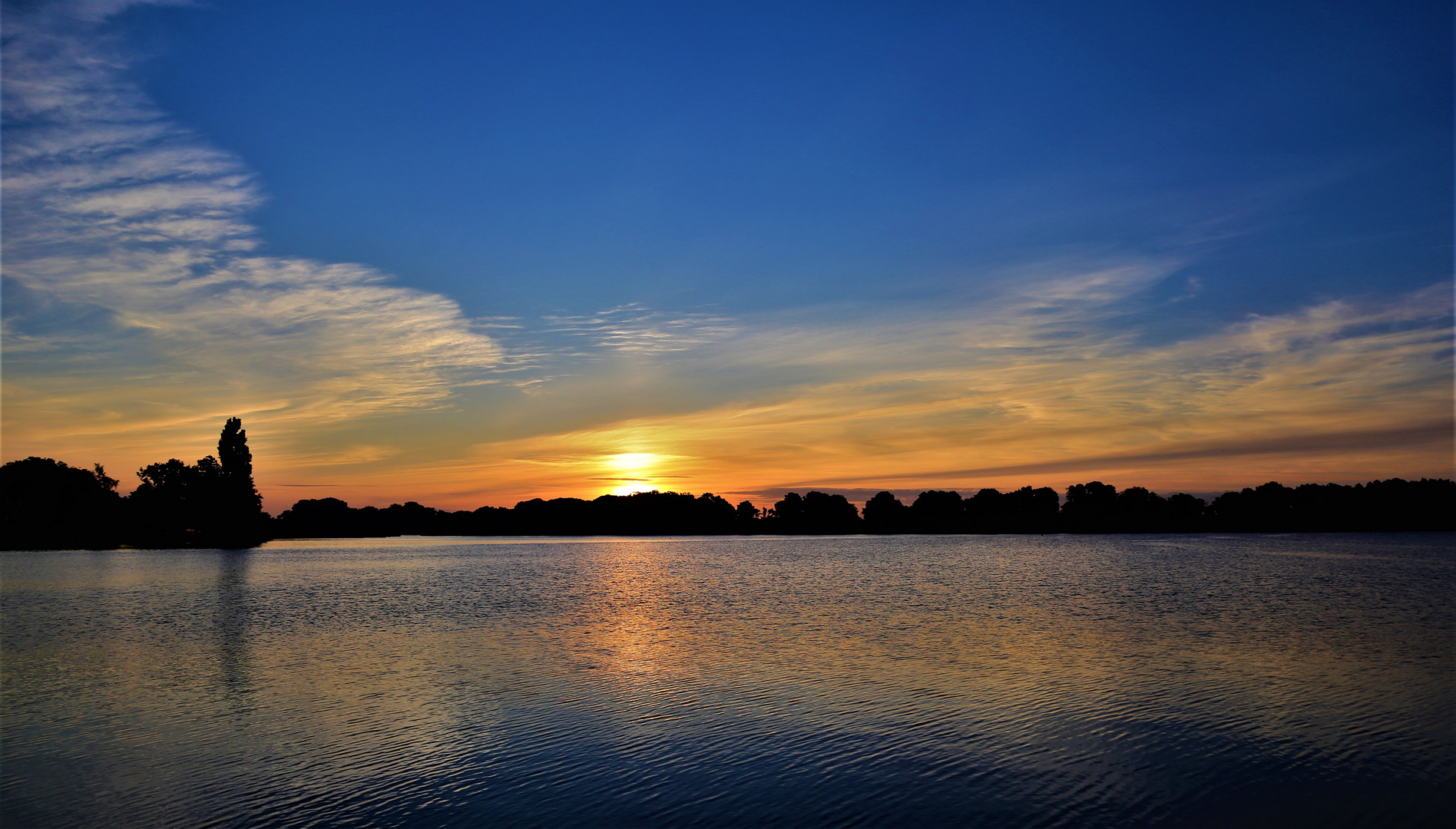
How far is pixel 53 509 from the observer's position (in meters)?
156

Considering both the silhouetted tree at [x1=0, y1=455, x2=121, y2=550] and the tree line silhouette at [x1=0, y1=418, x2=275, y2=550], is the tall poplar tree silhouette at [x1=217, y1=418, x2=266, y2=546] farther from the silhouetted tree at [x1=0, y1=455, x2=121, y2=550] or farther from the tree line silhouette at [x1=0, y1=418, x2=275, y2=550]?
the silhouetted tree at [x1=0, y1=455, x2=121, y2=550]

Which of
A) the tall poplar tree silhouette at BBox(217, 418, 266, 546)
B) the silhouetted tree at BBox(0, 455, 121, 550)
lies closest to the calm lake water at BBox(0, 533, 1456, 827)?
the tall poplar tree silhouette at BBox(217, 418, 266, 546)

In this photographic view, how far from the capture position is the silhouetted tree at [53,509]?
153375 millimetres

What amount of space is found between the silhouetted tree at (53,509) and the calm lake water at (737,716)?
466 feet

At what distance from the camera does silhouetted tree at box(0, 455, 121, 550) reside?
503ft

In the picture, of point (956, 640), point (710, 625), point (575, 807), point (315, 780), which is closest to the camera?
point (575, 807)

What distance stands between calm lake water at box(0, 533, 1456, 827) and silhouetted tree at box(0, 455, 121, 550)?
142144 mm

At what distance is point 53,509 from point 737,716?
628 feet

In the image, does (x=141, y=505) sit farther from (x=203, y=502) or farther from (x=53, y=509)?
(x=203, y=502)

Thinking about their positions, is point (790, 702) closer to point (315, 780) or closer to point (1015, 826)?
point (1015, 826)

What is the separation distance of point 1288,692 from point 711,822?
20.2 metres

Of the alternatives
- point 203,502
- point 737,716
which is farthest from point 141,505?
point 737,716

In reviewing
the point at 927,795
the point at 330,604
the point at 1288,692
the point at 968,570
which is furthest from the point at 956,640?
the point at 968,570

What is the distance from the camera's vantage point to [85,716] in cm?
2166
